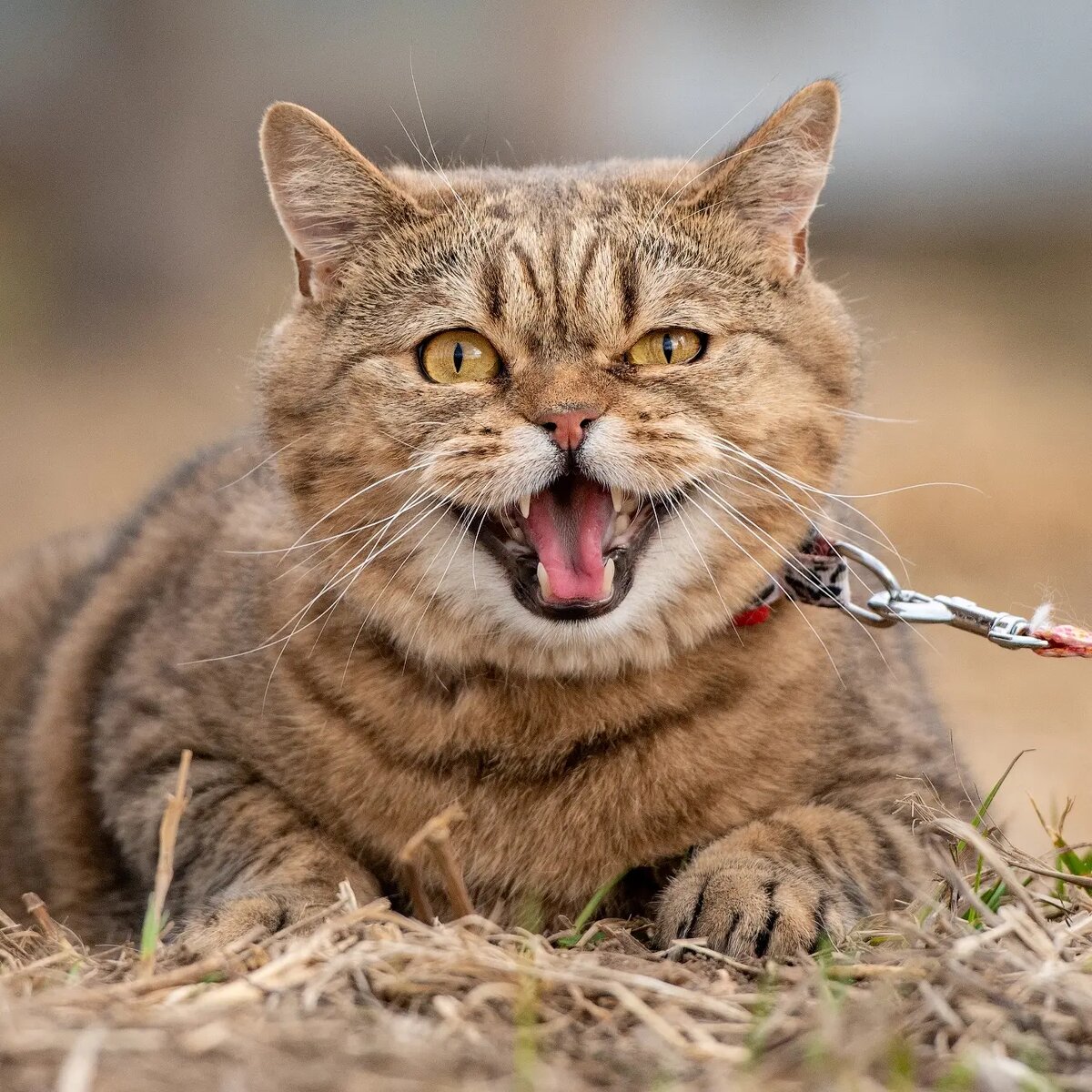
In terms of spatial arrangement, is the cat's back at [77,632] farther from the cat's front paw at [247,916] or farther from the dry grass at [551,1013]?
the dry grass at [551,1013]

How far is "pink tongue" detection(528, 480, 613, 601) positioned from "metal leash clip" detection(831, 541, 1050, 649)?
48 centimetres

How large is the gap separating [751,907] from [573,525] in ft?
Result: 2.27

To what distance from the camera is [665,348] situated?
2383mm

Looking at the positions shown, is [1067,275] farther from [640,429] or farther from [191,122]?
[640,429]

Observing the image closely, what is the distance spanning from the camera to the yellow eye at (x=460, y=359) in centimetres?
238

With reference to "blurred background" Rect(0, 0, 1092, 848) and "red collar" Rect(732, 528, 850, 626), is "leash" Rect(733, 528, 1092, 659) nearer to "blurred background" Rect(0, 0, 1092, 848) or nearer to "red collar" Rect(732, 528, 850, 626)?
"red collar" Rect(732, 528, 850, 626)

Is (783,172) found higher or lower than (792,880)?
higher

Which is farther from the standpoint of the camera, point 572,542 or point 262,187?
point 262,187

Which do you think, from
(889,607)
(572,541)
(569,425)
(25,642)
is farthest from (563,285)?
(25,642)

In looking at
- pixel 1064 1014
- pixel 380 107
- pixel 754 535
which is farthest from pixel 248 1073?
pixel 380 107

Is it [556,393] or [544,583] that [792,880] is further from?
[556,393]

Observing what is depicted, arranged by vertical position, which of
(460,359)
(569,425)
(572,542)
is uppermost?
(460,359)

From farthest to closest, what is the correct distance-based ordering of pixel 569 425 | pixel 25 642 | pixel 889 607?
pixel 25 642
pixel 889 607
pixel 569 425

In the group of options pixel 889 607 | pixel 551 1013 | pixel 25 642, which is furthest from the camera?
pixel 25 642
